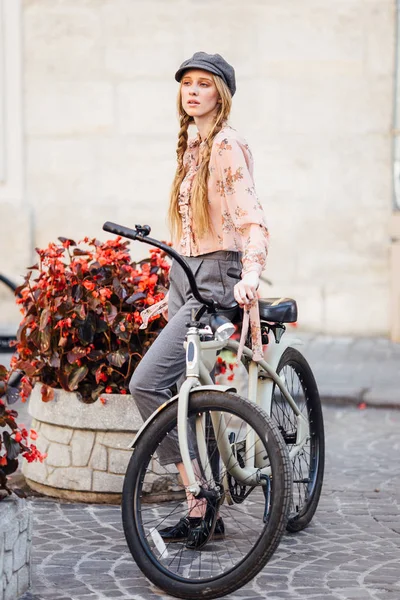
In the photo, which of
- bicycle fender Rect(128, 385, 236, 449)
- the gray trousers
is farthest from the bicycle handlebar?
bicycle fender Rect(128, 385, 236, 449)

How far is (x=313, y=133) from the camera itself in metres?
10.9

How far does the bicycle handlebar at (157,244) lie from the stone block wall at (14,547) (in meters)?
1.00

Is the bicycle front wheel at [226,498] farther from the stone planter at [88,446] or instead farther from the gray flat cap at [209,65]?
the gray flat cap at [209,65]

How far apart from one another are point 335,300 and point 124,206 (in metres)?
2.22

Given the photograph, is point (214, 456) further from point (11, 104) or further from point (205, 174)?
point (11, 104)

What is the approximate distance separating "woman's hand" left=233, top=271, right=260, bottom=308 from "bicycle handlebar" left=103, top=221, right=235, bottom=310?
16 cm

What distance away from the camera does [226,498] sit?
448cm

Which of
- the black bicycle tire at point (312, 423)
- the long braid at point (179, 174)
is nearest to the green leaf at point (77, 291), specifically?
the long braid at point (179, 174)

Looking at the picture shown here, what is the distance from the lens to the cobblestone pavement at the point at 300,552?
4.29 m

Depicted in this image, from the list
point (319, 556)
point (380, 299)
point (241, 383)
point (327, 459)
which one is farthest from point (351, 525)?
point (380, 299)

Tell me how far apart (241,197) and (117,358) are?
4.18ft

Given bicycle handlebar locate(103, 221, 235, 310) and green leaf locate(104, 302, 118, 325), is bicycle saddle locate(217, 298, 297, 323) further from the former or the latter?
green leaf locate(104, 302, 118, 325)

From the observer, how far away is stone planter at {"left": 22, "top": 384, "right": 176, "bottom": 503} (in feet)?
17.9

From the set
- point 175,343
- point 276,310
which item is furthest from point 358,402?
point 175,343
